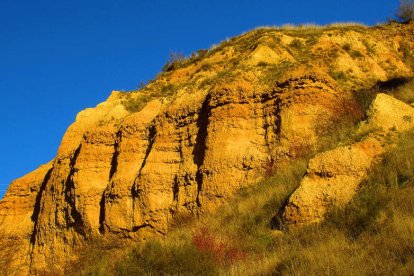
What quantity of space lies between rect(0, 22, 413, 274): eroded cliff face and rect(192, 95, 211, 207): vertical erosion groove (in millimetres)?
39

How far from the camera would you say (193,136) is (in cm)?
1789

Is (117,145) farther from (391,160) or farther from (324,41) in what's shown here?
(391,160)

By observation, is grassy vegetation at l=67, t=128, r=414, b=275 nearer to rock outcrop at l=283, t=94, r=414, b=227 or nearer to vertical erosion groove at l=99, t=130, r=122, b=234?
rock outcrop at l=283, t=94, r=414, b=227

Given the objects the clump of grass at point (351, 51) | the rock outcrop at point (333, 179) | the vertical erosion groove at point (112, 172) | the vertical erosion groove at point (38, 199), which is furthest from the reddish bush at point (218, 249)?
the vertical erosion groove at point (38, 199)

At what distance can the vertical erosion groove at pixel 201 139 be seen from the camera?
1659cm

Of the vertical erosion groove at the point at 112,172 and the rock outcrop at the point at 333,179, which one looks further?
the vertical erosion groove at the point at 112,172

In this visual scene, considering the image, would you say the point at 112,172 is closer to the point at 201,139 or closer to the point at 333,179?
the point at 201,139

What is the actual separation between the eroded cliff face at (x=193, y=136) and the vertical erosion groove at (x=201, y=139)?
4cm

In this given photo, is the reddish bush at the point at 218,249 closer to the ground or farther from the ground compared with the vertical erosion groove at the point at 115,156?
closer to the ground

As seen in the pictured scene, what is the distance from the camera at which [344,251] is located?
8812 mm

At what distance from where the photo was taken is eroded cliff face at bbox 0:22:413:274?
53.1ft

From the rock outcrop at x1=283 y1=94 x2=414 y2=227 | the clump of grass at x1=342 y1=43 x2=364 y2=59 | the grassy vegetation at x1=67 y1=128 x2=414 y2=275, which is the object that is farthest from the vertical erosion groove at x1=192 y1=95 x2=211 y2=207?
the clump of grass at x1=342 y1=43 x2=364 y2=59

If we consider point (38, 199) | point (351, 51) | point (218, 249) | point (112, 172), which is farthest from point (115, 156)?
point (351, 51)

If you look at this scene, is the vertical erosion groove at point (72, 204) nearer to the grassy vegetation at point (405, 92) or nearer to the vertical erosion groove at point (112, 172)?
the vertical erosion groove at point (112, 172)
